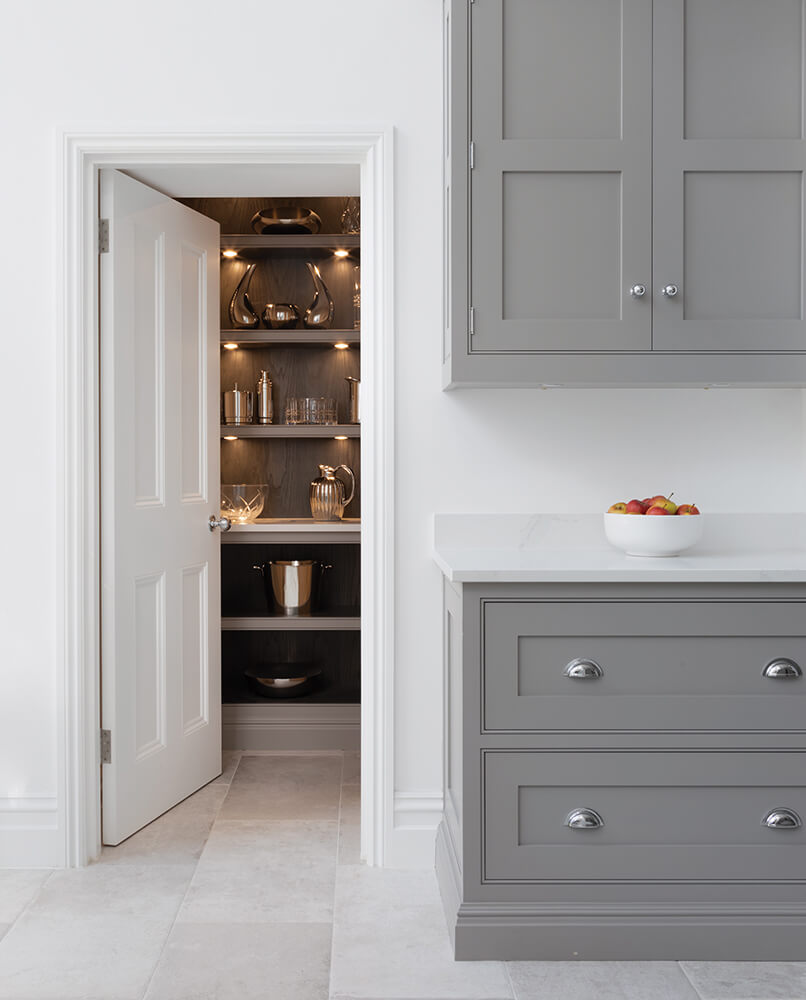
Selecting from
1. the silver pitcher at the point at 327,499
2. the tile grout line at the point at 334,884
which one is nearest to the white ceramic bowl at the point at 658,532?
the tile grout line at the point at 334,884

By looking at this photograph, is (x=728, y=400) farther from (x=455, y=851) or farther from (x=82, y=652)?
(x=82, y=652)

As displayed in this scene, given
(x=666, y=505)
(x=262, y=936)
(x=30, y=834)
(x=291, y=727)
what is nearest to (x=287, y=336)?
(x=291, y=727)

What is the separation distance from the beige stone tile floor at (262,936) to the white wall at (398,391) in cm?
26

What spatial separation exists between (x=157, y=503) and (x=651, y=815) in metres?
1.81

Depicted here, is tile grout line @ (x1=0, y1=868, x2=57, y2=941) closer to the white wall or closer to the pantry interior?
the white wall

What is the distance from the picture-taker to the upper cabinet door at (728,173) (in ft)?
7.23

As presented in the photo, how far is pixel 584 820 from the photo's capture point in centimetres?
204

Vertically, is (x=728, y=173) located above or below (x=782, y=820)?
above

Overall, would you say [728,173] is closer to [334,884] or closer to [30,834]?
[334,884]

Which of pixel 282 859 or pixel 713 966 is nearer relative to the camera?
pixel 713 966

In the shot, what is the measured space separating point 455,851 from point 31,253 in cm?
205

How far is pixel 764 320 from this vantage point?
2225 mm

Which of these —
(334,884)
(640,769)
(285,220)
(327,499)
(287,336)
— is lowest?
(334,884)

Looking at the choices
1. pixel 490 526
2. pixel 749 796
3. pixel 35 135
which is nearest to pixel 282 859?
pixel 490 526
